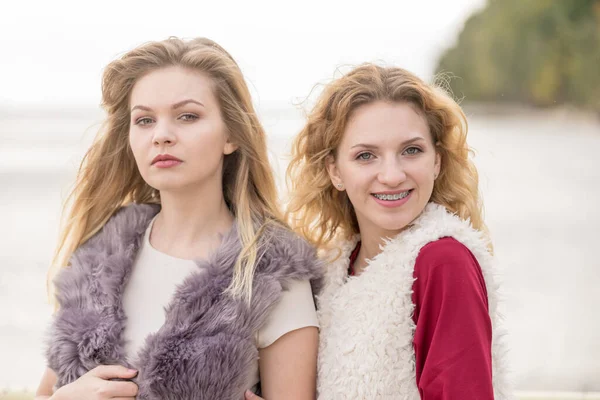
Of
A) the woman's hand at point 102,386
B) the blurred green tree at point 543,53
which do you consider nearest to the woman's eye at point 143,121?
the woman's hand at point 102,386

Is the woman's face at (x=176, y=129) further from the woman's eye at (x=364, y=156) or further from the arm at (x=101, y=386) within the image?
the arm at (x=101, y=386)

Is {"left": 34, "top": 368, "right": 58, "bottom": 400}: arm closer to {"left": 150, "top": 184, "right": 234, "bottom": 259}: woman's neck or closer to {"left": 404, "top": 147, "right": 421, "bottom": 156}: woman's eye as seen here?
{"left": 150, "top": 184, "right": 234, "bottom": 259}: woman's neck

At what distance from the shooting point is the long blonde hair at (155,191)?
2.35 m

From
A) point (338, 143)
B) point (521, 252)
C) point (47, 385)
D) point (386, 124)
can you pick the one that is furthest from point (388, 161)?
point (521, 252)

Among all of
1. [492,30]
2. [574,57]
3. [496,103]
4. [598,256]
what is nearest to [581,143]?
[574,57]

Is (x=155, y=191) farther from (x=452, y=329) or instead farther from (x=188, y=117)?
(x=452, y=329)

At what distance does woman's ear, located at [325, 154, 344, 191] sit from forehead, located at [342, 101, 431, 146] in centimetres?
14

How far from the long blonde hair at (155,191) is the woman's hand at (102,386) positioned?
0.38 meters

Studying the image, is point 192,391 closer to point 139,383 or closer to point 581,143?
point 139,383

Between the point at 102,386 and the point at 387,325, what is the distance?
2.53 ft

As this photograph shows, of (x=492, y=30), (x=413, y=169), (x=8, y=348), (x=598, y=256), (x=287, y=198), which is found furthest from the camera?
(x=492, y=30)

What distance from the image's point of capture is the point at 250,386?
7.38ft

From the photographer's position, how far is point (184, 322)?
7.05 ft

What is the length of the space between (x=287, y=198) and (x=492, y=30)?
122ft
